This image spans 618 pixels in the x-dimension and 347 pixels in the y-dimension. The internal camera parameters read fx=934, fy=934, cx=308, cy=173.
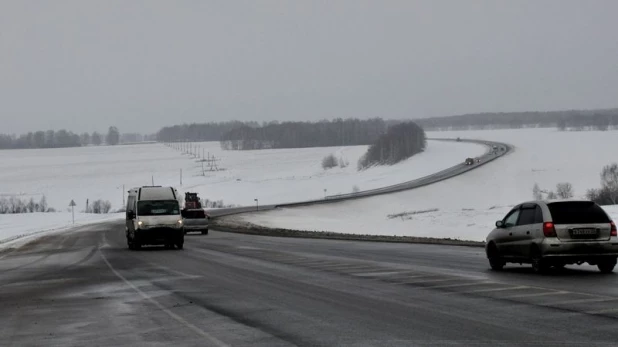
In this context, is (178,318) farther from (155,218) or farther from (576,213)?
(155,218)

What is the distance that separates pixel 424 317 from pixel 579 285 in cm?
549

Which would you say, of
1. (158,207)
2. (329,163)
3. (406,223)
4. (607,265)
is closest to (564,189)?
(406,223)

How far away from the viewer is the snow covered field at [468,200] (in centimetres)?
7375

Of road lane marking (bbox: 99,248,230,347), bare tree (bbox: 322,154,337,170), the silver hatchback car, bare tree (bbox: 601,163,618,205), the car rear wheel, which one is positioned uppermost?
bare tree (bbox: 322,154,337,170)

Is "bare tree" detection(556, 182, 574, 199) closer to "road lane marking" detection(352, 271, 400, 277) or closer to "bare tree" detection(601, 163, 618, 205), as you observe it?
"bare tree" detection(601, 163, 618, 205)

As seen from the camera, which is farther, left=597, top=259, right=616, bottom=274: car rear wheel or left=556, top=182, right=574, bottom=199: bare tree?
left=556, top=182, right=574, bottom=199: bare tree

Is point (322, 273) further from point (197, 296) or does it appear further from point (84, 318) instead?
point (84, 318)

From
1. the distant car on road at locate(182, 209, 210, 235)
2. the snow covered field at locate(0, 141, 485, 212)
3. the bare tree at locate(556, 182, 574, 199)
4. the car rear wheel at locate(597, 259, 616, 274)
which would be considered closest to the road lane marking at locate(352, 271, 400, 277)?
the car rear wheel at locate(597, 259, 616, 274)

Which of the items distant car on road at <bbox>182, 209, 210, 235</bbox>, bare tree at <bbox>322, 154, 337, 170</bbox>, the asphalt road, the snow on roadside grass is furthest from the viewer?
bare tree at <bbox>322, 154, 337, 170</bbox>

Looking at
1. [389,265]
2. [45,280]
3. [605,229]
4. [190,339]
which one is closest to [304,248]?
[389,265]

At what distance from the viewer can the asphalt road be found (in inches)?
469

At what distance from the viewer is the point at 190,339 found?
11.9 metres

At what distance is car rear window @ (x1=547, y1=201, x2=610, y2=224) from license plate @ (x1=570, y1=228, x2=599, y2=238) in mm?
230

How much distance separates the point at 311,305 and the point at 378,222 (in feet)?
227
